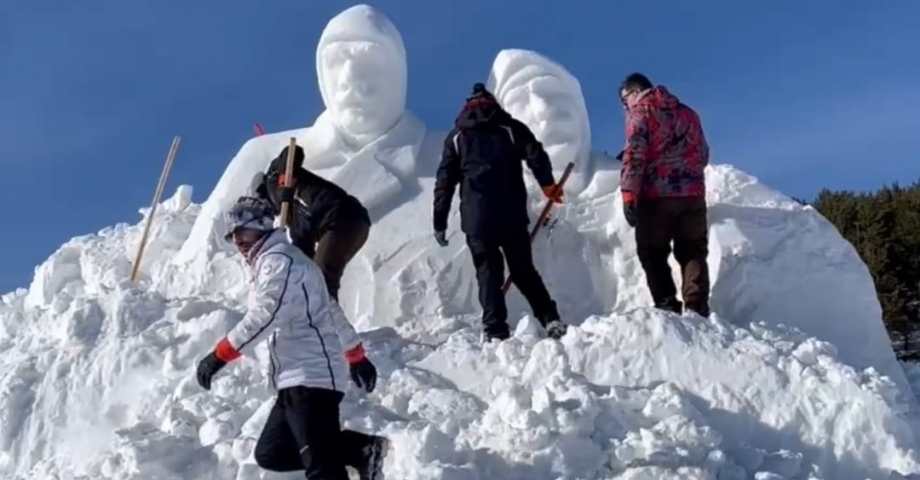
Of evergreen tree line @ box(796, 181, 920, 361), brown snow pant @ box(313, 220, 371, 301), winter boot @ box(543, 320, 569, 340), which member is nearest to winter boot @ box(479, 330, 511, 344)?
winter boot @ box(543, 320, 569, 340)

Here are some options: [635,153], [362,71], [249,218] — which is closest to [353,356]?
[249,218]

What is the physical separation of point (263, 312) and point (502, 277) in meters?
2.42

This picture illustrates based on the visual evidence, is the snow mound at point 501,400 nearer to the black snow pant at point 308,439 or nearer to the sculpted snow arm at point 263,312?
the black snow pant at point 308,439

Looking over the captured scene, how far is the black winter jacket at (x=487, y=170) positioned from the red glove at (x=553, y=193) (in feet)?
0.22

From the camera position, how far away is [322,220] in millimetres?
7176

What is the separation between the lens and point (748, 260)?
772 cm

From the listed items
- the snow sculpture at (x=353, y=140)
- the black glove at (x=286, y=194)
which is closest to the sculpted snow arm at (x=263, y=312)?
the black glove at (x=286, y=194)

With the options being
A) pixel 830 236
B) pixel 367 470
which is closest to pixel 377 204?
pixel 830 236

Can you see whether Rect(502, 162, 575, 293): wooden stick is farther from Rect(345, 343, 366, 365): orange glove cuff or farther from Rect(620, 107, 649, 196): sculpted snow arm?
Rect(345, 343, 366, 365): orange glove cuff

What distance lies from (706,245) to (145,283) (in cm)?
390

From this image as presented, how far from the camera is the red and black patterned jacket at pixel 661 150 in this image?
7250 mm

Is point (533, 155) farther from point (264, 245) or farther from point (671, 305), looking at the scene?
point (264, 245)

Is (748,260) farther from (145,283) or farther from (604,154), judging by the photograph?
(145,283)

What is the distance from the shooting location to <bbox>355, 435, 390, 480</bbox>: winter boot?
5250 mm
